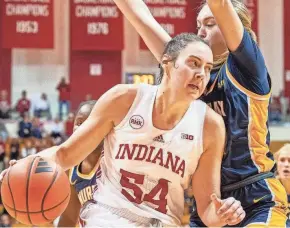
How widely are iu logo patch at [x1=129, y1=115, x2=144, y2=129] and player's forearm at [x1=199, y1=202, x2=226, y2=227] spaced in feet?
1.57

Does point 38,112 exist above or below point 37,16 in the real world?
below

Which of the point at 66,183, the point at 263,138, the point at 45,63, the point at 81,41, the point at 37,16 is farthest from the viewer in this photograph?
the point at 45,63

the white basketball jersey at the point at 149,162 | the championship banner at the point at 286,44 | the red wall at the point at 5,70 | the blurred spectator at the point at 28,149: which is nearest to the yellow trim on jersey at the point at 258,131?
the white basketball jersey at the point at 149,162

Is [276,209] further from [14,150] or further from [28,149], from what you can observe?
[28,149]

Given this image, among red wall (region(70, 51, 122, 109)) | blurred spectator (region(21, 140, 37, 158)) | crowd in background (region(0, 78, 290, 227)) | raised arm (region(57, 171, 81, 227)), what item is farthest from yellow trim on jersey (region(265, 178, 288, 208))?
red wall (region(70, 51, 122, 109))

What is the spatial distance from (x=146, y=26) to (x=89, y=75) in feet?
48.6

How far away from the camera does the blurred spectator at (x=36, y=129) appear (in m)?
14.5

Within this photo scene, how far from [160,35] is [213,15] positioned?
39 centimetres

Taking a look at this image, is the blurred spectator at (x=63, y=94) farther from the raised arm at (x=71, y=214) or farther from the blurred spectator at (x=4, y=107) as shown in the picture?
the raised arm at (x=71, y=214)

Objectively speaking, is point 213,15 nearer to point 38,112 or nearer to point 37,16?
point 37,16

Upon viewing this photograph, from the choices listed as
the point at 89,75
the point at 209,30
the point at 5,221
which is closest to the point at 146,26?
the point at 209,30

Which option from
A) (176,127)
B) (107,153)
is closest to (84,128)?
(107,153)

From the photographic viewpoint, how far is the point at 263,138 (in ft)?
9.51

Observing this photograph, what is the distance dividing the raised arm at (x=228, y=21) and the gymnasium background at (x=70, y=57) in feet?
36.5
